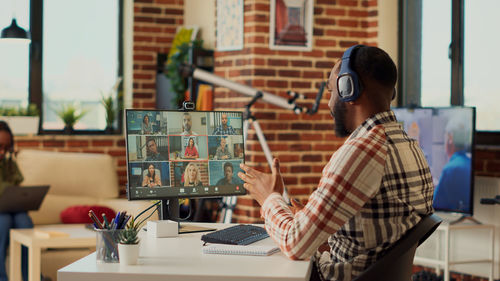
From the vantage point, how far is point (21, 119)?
17.7 ft

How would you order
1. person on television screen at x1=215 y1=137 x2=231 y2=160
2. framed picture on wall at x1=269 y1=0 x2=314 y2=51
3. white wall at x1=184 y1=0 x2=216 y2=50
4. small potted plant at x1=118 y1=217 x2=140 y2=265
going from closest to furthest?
1. small potted plant at x1=118 y1=217 x2=140 y2=265
2. person on television screen at x1=215 y1=137 x2=231 y2=160
3. framed picture on wall at x1=269 y1=0 x2=314 y2=51
4. white wall at x1=184 y1=0 x2=216 y2=50

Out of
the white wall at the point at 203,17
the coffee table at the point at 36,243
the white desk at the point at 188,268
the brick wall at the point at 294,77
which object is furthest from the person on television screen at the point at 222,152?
the white wall at the point at 203,17

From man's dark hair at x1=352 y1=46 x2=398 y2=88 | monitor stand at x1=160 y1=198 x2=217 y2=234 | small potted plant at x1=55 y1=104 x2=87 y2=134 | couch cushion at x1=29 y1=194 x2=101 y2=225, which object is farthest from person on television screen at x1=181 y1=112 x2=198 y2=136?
small potted plant at x1=55 y1=104 x2=87 y2=134

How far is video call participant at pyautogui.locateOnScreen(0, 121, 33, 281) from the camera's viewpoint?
4.57 m

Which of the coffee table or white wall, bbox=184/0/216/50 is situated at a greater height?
white wall, bbox=184/0/216/50

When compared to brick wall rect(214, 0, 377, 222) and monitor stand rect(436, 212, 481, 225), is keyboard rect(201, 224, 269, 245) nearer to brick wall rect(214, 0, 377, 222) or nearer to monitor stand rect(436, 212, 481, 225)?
monitor stand rect(436, 212, 481, 225)

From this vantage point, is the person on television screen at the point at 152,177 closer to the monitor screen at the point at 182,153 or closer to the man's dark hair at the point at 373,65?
the monitor screen at the point at 182,153

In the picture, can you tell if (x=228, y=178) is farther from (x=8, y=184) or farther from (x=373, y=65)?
(x=8, y=184)

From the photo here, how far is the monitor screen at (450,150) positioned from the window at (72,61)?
270 centimetres

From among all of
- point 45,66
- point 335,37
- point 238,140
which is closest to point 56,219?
point 45,66

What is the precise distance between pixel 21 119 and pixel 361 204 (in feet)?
13.1

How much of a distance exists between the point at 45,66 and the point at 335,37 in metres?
2.37

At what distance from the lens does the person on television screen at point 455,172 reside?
4234 millimetres

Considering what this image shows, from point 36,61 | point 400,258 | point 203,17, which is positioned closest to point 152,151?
point 400,258
